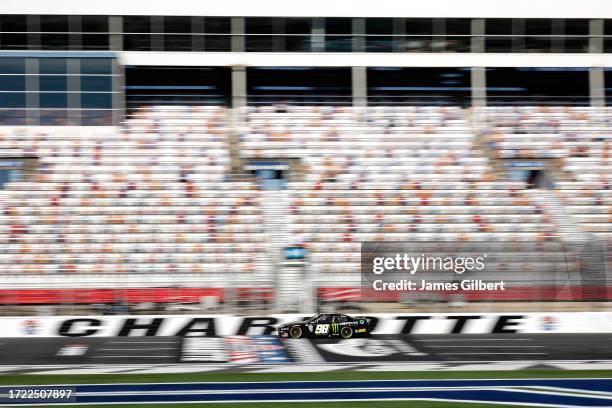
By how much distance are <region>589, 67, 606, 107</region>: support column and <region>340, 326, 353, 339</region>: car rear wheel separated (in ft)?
52.6

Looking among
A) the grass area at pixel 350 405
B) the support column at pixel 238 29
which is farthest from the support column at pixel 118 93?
the grass area at pixel 350 405

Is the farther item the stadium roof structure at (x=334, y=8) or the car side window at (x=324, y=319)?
the stadium roof structure at (x=334, y=8)

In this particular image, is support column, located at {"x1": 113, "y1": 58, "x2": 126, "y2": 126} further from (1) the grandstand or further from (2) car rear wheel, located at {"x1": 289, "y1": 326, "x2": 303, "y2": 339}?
(2) car rear wheel, located at {"x1": 289, "y1": 326, "x2": 303, "y2": 339}

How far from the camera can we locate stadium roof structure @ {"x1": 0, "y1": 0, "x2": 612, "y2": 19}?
97.0ft

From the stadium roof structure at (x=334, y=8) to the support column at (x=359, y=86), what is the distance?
2.12 metres

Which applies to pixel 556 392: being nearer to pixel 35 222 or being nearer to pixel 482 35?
Answer: pixel 35 222

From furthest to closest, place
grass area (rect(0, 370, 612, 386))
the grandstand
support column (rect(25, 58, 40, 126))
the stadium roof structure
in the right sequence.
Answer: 1. the stadium roof structure
2. support column (rect(25, 58, 40, 126))
3. the grandstand
4. grass area (rect(0, 370, 612, 386))

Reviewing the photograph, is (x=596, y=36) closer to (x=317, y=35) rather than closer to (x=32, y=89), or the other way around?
(x=317, y=35)

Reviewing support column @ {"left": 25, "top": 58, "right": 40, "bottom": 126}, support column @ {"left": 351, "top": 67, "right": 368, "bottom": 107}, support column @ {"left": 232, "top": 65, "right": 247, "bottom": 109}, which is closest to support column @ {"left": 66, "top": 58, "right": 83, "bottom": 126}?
support column @ {"left": 25, "top": 58, "right": 40, "bottom": 126}

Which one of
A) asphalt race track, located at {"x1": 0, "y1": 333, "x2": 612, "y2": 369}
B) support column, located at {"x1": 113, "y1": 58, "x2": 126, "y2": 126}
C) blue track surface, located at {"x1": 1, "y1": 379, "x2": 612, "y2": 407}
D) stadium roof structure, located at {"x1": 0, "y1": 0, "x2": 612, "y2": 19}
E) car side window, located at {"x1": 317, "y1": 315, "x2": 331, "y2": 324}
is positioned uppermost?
stadium roof structure, located at {"x1": 0, "y1": 0, "x2": 612, "y2": 19}

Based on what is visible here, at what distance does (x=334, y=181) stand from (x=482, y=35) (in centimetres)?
932

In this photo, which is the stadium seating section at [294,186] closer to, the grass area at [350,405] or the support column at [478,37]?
the support column at [478,37]

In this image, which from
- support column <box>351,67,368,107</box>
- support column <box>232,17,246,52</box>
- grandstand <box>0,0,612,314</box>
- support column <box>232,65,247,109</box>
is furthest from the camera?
support column <box>351,67,368,107</box>

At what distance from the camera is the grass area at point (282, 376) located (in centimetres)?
1449
